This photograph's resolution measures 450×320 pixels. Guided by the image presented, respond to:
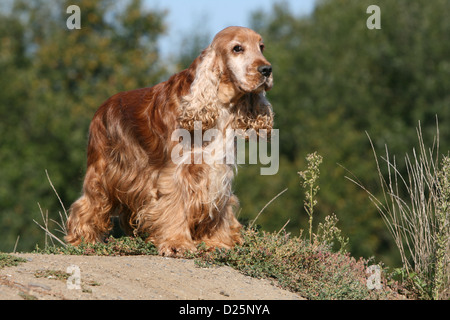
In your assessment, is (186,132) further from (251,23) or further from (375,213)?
(251,23)

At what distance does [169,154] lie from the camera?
6215 mm

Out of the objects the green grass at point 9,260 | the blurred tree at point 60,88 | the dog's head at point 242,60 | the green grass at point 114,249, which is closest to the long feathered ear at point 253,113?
the dog's head at point 242,60

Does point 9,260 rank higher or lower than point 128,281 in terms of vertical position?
higher

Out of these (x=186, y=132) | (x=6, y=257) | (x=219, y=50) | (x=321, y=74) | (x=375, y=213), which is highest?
(x=321, y=74)

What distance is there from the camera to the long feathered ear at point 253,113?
6.32 metres

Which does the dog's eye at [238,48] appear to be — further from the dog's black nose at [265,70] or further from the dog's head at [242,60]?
the dog's black nose at [265,70]

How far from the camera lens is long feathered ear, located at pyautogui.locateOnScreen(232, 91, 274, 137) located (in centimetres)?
632

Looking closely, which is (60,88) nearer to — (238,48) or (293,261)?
(238,48)

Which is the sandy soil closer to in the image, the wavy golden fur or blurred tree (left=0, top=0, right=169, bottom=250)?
the wavy golden fur

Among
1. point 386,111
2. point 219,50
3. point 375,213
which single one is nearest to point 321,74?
point 386,111

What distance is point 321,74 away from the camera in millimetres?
27547

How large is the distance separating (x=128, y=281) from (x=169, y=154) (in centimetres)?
155

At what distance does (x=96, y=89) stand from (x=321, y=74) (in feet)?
29.9

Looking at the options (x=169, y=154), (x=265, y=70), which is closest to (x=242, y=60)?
(x=265, y=70)
